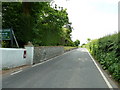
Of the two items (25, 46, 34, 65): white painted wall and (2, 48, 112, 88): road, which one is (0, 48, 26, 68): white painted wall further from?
(2, 48, 112, 88): road

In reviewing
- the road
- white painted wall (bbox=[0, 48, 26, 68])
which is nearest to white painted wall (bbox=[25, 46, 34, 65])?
white painted wall (bbox=[0, 48, 26, 68])

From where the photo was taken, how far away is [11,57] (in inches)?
478

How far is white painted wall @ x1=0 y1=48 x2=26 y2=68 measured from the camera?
11207 mm

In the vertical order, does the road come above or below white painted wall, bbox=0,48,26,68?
below

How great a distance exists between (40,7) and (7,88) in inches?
638

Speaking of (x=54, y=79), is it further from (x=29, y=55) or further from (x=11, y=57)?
(x=29, y=55)

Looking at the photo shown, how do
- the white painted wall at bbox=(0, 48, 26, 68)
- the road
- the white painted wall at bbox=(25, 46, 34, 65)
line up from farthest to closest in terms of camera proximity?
the white painted wall at bbox=(25, 46, 34, 65) < the white painted wall at bbox=(0, 48, 26, 68) < the road

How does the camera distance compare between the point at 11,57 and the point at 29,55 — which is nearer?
the point at 11,57

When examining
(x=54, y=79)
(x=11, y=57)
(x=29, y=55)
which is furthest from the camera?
(x=29, y=55)

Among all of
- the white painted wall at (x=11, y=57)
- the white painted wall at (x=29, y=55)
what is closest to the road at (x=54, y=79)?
the white painted wall at (x=11, y=57)

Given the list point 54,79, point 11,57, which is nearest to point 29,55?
point 11,57

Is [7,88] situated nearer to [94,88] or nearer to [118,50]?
[94,88]

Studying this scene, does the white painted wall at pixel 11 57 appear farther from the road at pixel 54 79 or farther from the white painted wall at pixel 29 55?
the road at pixel 54 79

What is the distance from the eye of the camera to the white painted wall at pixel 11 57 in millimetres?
11207
